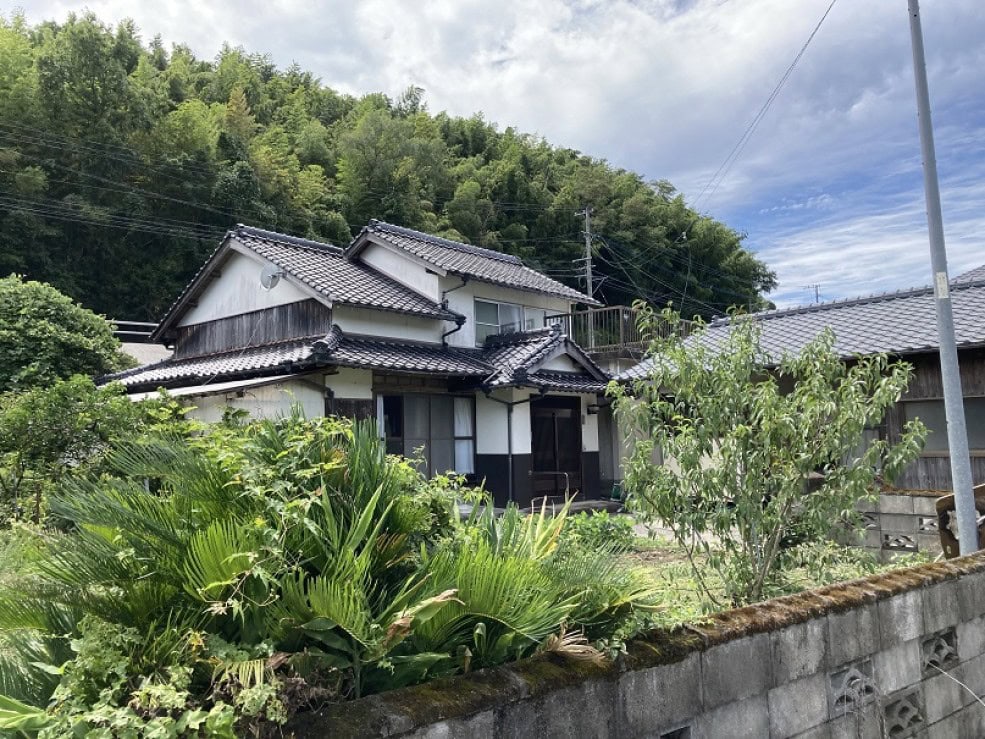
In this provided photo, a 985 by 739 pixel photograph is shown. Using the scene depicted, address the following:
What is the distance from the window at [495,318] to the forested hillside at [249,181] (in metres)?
12.9

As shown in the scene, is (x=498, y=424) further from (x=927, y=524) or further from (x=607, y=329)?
(x=607, y=329)

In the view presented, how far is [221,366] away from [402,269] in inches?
193

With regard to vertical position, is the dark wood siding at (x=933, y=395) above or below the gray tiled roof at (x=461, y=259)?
below

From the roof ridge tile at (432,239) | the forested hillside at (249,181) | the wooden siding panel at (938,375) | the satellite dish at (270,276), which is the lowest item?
the wooden siding panel at (938,375)

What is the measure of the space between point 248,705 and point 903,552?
811 cm

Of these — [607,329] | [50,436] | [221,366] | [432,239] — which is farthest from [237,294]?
[607,329]

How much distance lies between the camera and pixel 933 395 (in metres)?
11.0

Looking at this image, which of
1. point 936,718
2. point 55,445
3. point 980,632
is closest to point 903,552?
point 980,632

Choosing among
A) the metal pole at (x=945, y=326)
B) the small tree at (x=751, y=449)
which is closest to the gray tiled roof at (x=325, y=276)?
the small tree at (x=751, y=449)

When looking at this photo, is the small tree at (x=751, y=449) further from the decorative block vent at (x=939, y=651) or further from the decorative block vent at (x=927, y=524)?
the decorative block vent at (x=927, y=524)

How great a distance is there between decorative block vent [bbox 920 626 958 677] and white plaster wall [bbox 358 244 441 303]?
1359 centimetres

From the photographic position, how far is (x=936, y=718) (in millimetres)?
4301

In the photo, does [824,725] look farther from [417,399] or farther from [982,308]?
[417,399]

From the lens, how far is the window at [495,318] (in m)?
18.1
